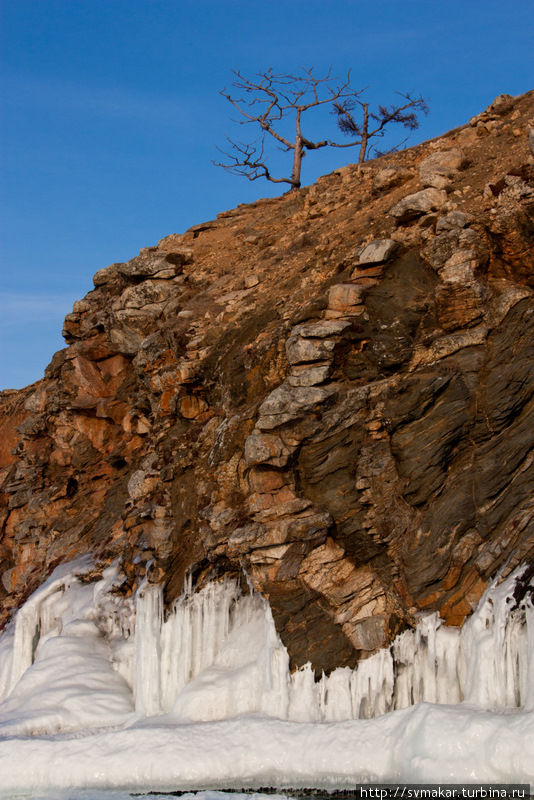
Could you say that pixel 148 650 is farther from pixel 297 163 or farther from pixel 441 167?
pixel 297 163

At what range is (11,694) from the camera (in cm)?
1925

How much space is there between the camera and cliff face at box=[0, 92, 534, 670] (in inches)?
607

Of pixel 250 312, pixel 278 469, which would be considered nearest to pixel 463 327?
pixel 278 469

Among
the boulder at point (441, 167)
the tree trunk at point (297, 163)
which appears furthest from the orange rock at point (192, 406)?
the tree trunk at point (297, 163)

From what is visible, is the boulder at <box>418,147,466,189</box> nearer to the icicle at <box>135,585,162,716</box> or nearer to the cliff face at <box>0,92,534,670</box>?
the cliff face at <box>0,92,534,670</box>

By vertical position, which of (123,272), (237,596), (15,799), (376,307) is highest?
(123,272)

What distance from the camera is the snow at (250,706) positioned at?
41.7 ft

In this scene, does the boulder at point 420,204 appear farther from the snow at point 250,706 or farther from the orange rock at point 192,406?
the snow at point 250,706

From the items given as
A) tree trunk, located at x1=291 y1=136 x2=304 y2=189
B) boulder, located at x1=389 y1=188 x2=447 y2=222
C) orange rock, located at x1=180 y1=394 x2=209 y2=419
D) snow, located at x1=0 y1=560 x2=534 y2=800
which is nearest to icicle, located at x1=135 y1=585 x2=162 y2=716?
snow, located at x1=0 y1=560 x2=534 y2=800

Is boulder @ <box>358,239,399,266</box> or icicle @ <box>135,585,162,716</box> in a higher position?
boulder @ <box>358,239,399,266</box>

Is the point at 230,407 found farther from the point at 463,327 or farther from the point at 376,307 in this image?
the point at 463,327

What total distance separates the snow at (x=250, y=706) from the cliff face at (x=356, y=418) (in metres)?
0.61

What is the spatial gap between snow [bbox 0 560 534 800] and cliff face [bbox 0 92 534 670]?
612 mm

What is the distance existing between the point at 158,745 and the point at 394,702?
165 inches
